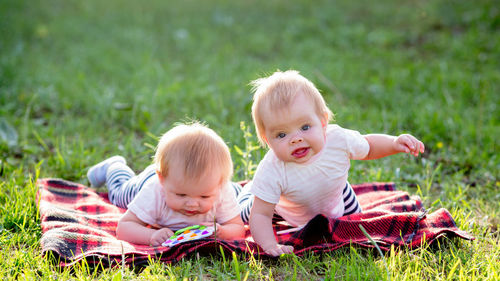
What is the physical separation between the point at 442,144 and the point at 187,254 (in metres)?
2.58

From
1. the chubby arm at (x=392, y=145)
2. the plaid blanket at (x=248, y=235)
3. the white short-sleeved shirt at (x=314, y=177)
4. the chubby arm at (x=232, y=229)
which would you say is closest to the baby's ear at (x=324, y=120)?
the white short-sleeved shirt at (x=314, y=177)

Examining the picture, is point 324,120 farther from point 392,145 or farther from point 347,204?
point 347,204

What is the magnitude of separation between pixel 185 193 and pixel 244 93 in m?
2.89

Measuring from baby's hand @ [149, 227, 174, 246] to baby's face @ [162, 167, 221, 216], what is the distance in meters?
0.12

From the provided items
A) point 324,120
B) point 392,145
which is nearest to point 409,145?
point 392,145

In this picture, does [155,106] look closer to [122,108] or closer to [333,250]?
[122,108]

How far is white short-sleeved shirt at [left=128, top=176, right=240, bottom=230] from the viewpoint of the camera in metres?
2.60

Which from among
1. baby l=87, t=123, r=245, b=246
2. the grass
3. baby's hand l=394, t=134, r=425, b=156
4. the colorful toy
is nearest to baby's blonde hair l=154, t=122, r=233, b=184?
baby l=87, t=123, r=245, b=246

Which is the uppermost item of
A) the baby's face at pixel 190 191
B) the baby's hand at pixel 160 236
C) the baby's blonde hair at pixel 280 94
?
the baby's blonde hair at pixel 280 94

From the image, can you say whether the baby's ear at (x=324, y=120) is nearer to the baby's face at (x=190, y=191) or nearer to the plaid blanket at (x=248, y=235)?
the plaid blanket at (x=248, y=235)

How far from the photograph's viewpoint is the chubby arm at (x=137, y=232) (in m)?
2.50

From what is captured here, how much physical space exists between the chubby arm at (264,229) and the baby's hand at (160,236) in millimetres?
449

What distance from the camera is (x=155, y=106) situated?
4746 mm

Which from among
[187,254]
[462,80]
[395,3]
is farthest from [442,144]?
[395,3]
